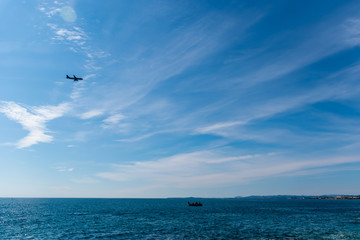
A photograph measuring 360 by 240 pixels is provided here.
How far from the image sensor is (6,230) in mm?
50625

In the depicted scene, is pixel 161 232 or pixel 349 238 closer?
pixel 349 238

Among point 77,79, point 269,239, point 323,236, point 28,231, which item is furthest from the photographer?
point 77,79

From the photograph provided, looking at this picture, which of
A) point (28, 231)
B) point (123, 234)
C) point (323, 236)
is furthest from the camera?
point (28, 231)

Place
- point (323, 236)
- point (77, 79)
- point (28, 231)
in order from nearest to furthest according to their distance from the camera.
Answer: point (323, 236), point (28, 231), point (77, 79)

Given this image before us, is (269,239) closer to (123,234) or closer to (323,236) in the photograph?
(323,236)

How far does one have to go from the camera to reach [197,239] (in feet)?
131

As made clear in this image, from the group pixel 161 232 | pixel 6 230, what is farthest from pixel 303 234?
pixel 6 230

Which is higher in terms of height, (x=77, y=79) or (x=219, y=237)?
(x=77, y=79)

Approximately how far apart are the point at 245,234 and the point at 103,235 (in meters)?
26.7

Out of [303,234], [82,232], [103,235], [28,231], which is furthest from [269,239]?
[28,231]

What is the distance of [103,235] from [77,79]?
110 feet

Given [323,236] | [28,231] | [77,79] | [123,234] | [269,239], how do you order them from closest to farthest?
[269,239]
[323,236]
[123,234]
[28,231]
[77,79]

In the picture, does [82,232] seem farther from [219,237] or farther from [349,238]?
[349,238]

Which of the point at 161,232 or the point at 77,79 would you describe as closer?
the point at 161,232
